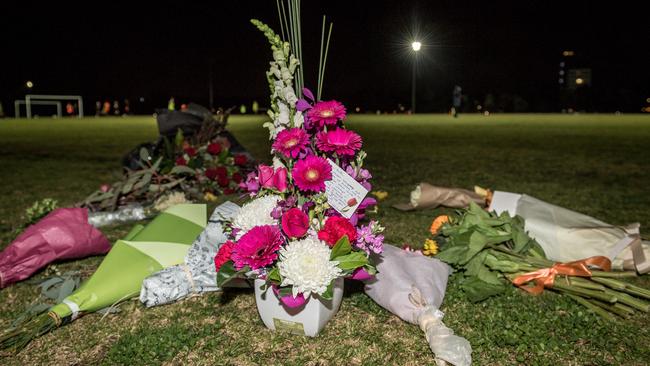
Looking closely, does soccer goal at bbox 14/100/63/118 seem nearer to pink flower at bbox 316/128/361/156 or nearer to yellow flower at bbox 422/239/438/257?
yellow flower at bbox 422/239/438/257

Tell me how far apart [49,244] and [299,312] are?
2.05 meters

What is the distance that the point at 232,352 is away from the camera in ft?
8.21

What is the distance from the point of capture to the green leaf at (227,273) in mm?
2245

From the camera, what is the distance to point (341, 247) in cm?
222

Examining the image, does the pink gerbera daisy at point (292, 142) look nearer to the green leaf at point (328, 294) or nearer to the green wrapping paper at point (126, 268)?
the green leaf at point (328, 294)

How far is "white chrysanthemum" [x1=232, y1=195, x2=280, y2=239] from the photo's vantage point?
2.33m

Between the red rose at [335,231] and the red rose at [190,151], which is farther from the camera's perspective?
the red rose at [190,151]

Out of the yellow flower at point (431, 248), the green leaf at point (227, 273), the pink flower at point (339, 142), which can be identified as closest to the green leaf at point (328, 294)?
the green leaf at point (227, 273)

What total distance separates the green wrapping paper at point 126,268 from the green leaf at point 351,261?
1369mm

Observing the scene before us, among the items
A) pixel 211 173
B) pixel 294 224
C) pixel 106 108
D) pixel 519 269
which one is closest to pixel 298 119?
pixel 294 224

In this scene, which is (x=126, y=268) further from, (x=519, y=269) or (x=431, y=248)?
(x=519, y=269)

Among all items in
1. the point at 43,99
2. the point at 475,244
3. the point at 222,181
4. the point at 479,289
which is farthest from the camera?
the point at 43,99

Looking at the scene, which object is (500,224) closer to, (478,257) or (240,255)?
(478,257)

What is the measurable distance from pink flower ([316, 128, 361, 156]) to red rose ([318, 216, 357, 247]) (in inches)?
12.3
